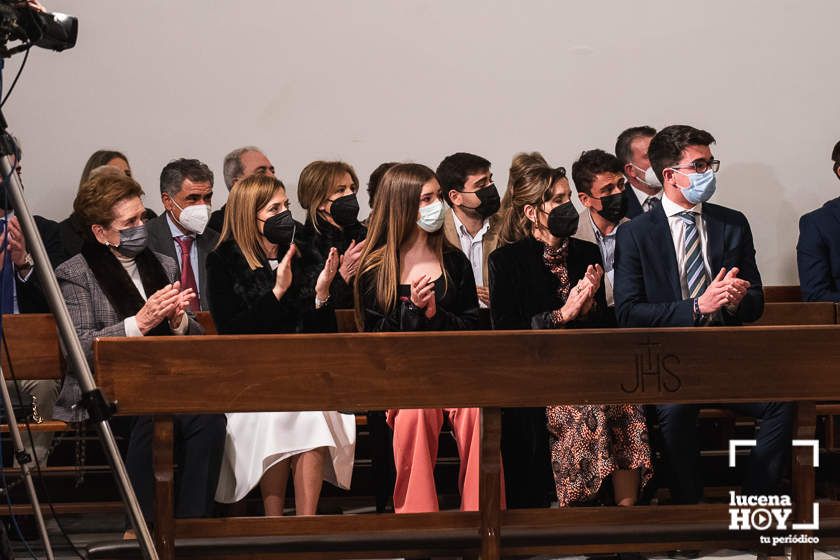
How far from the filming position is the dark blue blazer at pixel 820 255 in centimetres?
607

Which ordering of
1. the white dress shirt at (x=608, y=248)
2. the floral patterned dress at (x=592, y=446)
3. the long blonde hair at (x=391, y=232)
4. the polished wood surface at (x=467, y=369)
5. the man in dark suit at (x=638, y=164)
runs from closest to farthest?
the polished wood surface at (x=467, y=369)
the floral patterned dress at (x=592, y=446)
the long blonde hair at (x=391, y=232)
the white dress shirt at (x=608, y=248)
the man in dark suit at (x=638, y=164)

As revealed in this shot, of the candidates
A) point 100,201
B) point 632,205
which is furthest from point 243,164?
point 632,205

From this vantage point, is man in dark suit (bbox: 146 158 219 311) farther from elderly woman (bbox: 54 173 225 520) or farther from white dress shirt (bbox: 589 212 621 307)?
white dress shirt (bbox: 589 212 621 307)

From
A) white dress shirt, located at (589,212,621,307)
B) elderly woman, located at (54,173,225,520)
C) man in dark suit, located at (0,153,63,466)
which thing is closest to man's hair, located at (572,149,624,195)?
white dress shirt, located at (589,212,621,307)

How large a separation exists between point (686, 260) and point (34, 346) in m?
2.52

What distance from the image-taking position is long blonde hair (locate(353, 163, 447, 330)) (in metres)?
4.51

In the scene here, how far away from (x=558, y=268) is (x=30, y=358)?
6.72ft

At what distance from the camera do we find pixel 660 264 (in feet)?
15.3

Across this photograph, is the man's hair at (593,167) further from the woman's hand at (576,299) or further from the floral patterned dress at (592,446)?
the floral patterned dress at (592,446)

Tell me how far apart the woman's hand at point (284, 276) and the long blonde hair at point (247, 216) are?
21cm

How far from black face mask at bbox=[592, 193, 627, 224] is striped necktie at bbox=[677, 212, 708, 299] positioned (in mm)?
684

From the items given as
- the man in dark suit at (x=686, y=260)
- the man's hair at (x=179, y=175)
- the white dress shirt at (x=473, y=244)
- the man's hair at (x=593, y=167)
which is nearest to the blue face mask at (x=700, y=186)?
the man in dark suit at (x=686, y=260)

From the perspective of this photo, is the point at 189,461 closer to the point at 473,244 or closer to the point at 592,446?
the point at 592,446

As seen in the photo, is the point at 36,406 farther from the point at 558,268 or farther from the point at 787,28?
the point at 787,28
